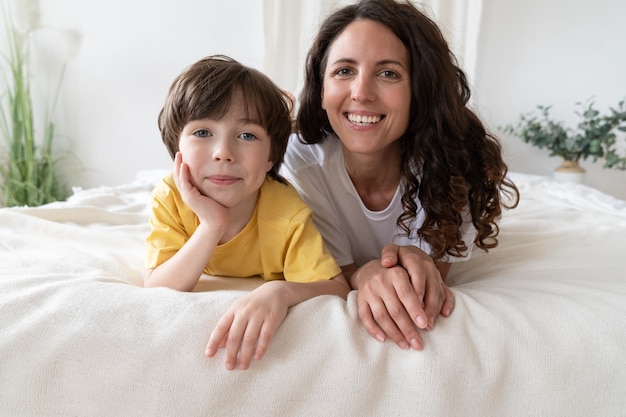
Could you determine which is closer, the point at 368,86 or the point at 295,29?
the point at 368,86

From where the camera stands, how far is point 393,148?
1.27 metres

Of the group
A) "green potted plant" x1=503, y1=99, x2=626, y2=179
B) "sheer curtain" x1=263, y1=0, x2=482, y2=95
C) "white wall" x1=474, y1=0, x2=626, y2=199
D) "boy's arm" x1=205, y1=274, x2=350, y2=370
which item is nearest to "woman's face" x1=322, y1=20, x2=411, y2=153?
"boy's arm" x1=205, y1=274, x2=350, y2=370

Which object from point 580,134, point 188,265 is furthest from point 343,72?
point 580,134

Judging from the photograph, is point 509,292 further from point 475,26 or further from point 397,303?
point 475,26

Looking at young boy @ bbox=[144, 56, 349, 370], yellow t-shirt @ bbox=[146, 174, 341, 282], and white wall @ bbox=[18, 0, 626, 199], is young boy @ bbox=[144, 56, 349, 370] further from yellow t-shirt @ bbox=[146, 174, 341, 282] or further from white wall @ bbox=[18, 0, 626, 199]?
white wall @ bbox=[18, 0, 626, 199]

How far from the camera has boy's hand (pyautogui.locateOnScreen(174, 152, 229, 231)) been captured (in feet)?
3.08

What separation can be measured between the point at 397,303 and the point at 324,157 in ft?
1.82

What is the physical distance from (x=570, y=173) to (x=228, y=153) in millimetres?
2406

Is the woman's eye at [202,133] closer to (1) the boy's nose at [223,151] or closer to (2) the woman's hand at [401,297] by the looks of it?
(1) the boy's nose at [223,151]

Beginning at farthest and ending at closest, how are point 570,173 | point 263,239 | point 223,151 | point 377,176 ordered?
point 570,173, point 377,176, point 263,239, point 223,151

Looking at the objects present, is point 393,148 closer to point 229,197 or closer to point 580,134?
point 229,197

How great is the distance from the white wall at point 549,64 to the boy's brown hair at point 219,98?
2.35 m

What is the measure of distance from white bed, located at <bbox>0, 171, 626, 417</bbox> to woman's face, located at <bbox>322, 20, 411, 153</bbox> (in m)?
0.45

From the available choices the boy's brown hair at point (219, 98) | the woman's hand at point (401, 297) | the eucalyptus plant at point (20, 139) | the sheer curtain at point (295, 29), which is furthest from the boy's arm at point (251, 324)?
the eucalyptus plant at point (20, 139)
